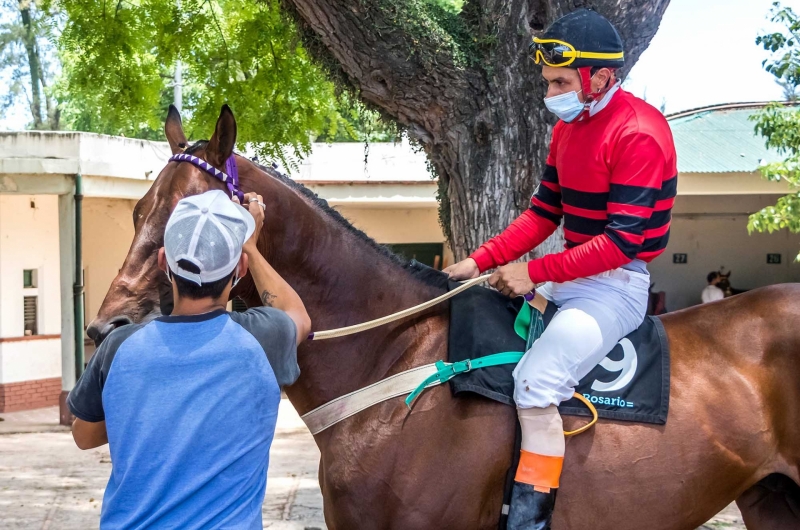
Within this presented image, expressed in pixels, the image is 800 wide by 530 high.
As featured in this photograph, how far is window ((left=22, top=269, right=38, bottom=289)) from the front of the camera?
1233cm

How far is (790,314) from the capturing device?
3256 millimetres

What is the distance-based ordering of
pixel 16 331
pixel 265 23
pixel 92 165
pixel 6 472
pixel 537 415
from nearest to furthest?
pixel 537 415
pixel 265 23
pixel 6 472
pixel 92 165
pixel 16 331

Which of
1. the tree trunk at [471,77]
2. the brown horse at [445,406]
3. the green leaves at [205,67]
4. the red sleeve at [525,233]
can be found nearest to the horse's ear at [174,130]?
the brown horse at [445,406]

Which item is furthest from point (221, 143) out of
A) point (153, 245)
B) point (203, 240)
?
point (203, 240)

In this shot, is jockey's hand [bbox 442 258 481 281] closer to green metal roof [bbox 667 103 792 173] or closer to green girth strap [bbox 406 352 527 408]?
green girth strap [bbox 406 352 527 408]

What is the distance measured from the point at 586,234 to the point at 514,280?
14.1 inches

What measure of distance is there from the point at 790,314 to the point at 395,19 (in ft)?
9.30

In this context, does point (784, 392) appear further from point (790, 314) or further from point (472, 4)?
point (472, 4)

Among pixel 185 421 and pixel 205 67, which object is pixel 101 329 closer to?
pixel 185 421

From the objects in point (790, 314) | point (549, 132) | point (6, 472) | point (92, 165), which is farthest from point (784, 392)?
point (92, 165)

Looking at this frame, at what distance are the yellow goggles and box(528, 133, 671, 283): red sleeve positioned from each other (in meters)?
0.36

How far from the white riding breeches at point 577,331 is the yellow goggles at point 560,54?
0.83 metres

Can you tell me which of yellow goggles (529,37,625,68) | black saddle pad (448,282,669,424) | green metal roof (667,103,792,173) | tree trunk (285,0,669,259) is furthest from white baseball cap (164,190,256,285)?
green metal roof (667,103,792,173)

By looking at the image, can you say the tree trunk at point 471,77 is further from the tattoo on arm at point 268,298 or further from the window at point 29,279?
the window at point 29,279
